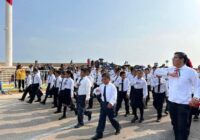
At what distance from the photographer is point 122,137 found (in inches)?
375

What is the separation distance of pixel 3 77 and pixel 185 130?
22.7 meters

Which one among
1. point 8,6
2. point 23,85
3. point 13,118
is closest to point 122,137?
point 13,118

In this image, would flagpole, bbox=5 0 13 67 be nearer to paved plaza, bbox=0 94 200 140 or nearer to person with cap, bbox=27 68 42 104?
person with cap, bbox=27 68 42 104

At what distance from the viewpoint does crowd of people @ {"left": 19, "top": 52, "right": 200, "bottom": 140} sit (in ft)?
22.4

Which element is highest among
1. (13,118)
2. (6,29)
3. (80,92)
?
(6,29)

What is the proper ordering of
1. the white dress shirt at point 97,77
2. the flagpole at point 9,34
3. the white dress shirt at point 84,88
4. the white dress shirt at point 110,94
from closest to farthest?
the white dress shirt at point 110,94
the white dress shirt at point 84,88
the white dress shirt at point 97,77
the flagpole at point 9,34

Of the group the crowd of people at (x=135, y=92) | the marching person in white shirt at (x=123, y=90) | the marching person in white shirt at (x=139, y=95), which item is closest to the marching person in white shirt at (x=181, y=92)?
the crowd of people at (x=135, y=92)

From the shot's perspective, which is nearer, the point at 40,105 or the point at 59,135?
the point at 59,135

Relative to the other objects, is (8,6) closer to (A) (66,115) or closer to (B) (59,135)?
(A) (66,115)

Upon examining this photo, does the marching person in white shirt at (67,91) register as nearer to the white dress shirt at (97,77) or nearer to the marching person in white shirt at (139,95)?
the marching person in white shirt at (139,95)


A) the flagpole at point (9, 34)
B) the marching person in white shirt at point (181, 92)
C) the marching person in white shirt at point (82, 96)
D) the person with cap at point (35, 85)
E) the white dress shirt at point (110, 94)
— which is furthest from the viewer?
the flagpole at point (9, 34)

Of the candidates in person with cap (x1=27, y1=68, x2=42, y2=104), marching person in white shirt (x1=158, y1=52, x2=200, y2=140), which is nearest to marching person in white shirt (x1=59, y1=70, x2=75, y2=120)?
person with cap (x1=27, y1=68, x2=42, y2=104)

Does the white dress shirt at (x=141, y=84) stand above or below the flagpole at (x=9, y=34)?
below

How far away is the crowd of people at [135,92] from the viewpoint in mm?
6812
